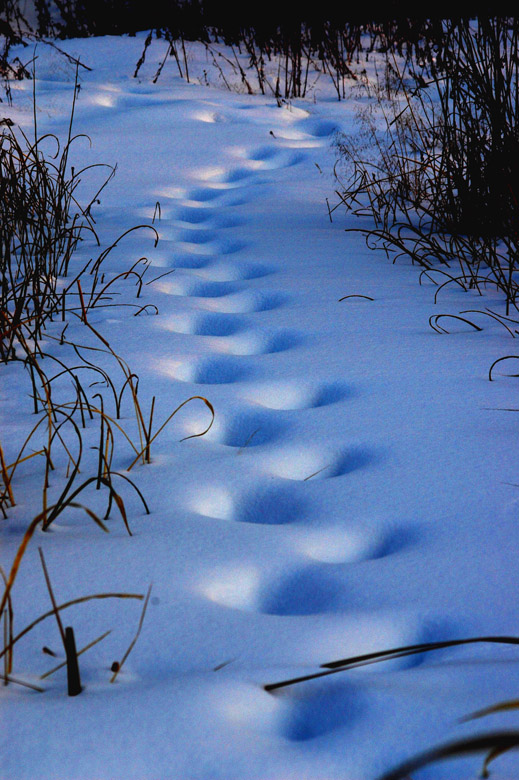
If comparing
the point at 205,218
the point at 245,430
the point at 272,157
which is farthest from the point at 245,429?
the point at 272,157

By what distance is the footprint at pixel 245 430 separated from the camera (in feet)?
3.63

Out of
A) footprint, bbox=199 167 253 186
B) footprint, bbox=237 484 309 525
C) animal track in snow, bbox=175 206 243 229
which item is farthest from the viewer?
footprint, bbox=199 167 253 186

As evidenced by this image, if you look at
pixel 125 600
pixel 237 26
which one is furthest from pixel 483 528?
pixel 237 26

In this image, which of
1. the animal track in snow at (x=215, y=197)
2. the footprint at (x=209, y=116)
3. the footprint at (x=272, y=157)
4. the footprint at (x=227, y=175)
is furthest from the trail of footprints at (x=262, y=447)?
the footprint at (x=209, y=116)

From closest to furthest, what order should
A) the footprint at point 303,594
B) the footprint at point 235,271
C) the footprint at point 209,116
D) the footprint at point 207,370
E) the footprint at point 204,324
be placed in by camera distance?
the footprint at point 303,594
the footprint at point 207,370
the footprint at point 204,324
the footprint at point 235,271
the footprint at point 209,116

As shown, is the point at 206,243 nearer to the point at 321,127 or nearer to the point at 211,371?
the point at 211,371

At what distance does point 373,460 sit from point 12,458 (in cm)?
55

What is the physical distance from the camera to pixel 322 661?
62cm

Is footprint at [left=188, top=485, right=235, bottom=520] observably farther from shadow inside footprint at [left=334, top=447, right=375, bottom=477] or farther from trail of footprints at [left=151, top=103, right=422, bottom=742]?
shadow inside footprint at [left=334, top=447, right=375, bottom=477]

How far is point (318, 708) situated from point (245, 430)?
606 mm

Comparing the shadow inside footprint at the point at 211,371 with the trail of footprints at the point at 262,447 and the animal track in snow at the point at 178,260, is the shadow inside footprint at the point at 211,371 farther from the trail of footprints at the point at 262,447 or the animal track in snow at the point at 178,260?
the animal track in snow at the point at 178,260

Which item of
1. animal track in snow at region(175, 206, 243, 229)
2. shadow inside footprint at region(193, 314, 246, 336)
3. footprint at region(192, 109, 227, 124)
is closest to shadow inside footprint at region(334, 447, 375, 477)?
shadow inside footprint at region(193, 314, 246, 336)

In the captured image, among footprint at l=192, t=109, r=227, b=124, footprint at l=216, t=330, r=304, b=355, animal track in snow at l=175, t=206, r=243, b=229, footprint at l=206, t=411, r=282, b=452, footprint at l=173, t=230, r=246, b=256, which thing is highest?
footprint at l=192, t=109, r=227, b=124

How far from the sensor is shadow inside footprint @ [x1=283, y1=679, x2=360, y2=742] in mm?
558
